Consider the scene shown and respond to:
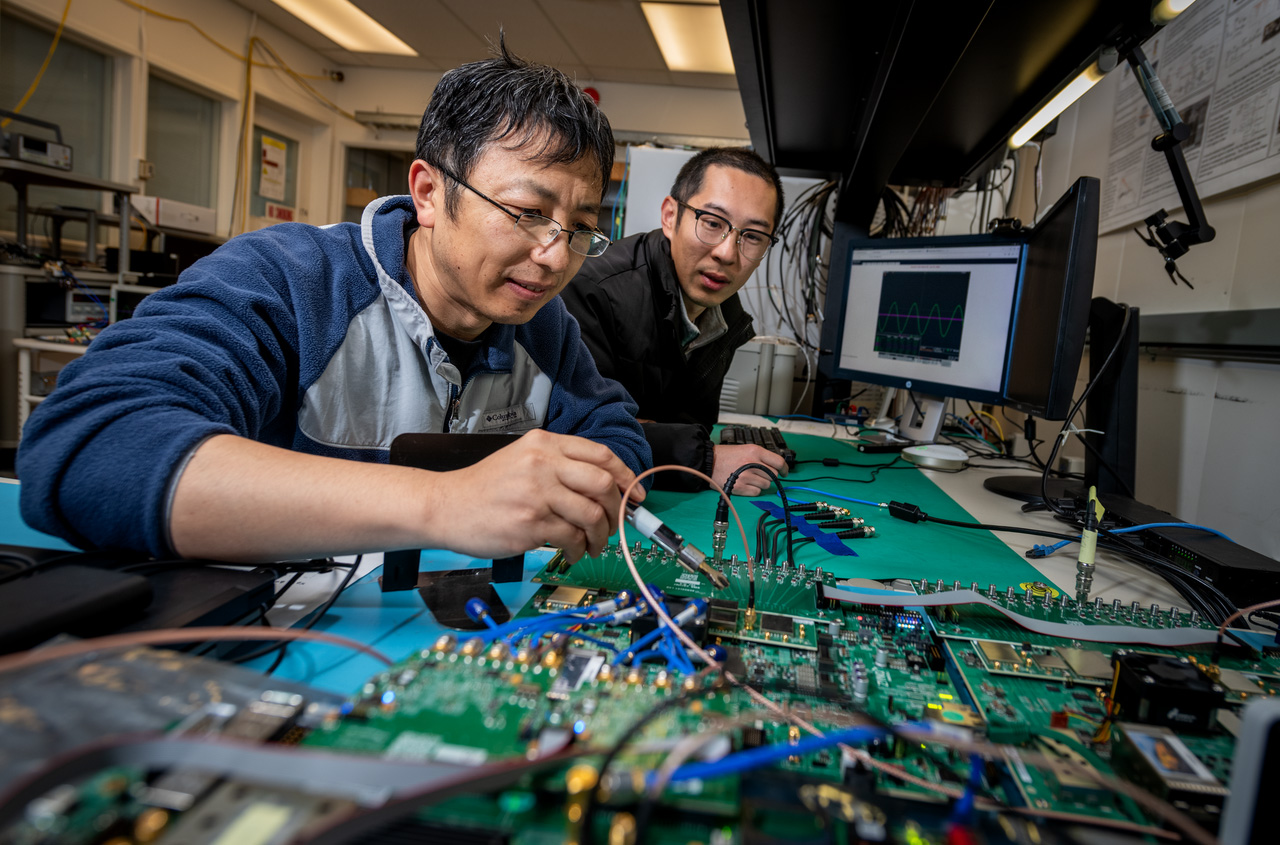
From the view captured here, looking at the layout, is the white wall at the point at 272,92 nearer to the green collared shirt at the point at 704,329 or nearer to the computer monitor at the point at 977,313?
the green collared shirt at the point at 704,329

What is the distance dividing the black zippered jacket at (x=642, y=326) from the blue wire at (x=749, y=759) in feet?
3.64

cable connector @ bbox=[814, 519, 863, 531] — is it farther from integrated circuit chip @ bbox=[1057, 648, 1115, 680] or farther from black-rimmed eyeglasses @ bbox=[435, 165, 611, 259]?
black-rimmed eyeglasses @ bbox=[435, 165, 611, 259]

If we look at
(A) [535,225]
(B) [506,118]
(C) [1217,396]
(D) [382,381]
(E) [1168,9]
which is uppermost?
(E) [1168,9]

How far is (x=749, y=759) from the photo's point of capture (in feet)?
1.14

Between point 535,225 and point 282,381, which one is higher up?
point 535,225

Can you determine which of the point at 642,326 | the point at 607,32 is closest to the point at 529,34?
the point at 607,32

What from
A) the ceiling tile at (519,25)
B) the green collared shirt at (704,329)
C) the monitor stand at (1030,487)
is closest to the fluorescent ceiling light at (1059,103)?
the monitor stand at (1030,487)

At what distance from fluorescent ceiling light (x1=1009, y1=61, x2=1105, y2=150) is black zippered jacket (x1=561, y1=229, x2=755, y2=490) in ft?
3.29

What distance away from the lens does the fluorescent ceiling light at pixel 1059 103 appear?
54.1 inches

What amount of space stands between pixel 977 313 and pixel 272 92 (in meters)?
6.16

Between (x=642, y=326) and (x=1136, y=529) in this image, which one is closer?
(x=1136, y=529)

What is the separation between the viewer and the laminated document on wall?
1444 mm

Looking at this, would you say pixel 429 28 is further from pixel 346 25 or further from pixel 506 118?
pixel 506 118

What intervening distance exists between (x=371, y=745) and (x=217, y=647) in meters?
0.27
